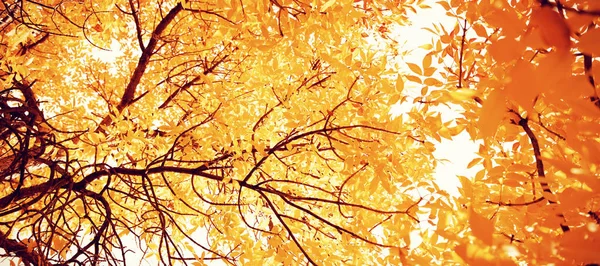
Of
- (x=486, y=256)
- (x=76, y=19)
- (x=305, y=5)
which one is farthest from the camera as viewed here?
(x=76, y=19)

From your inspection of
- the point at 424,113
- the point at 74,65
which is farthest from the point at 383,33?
the point at 74,65

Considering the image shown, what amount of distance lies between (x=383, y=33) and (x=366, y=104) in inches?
61.7

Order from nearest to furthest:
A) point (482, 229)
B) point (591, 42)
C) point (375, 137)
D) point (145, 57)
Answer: point (591, 42)
point (482, 229)
point (375, 137)
point (145, 57)

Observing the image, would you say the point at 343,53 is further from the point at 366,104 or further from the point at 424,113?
the point at 424,113

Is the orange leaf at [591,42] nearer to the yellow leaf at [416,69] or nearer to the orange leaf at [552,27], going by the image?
the orange leaf at [552,27]

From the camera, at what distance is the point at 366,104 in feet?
6.93

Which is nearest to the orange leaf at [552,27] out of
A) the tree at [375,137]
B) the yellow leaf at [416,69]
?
the tree at [375,137]

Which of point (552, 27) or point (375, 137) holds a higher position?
point (375, 137)

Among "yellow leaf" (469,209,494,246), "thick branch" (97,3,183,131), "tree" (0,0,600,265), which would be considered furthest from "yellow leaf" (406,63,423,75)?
"thick branch" (97,3,183,131)

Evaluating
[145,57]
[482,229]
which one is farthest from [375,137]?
[145,57]

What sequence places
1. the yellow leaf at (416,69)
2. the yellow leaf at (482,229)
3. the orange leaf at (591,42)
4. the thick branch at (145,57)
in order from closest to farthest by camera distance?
the orange leaf at (591,42) < the yellow leaf at (482,229) < the yellow leaf at (416,69) < the thick branch at (145,57)

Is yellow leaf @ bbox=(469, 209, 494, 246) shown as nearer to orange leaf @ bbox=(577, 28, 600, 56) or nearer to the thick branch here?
orange leaf @ bbox=(577, 28, 600, 56)

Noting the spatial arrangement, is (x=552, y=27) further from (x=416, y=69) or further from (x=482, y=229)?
(x=416, y=69)

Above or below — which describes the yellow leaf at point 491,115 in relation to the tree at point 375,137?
below
